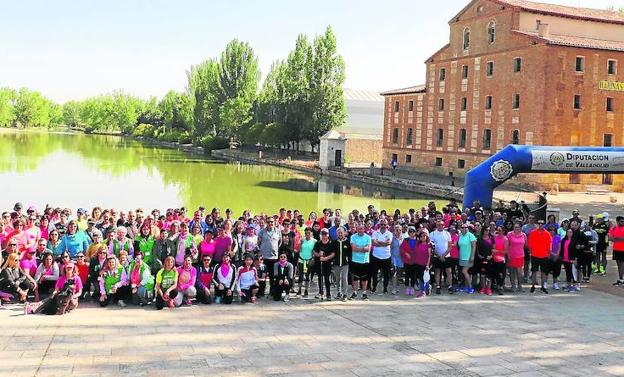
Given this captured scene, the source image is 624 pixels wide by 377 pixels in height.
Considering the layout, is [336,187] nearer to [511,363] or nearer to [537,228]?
[537,228]

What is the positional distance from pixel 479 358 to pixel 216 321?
3.92 meters

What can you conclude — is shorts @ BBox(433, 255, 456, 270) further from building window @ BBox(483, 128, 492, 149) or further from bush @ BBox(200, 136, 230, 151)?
bush @ BBox(200, 136, 230, 151)

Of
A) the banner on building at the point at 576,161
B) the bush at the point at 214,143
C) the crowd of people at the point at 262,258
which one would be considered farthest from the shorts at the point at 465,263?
the bush at the point at 214,143

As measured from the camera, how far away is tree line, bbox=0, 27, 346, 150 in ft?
208

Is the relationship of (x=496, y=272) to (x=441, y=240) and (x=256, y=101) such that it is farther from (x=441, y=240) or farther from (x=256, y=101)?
(x=256, y=101)

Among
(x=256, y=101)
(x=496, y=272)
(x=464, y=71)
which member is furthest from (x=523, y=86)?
(x=256, y=101)

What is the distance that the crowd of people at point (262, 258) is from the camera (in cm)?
1053

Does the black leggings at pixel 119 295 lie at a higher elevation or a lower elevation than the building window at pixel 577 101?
lower

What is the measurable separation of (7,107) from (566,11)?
454 ft

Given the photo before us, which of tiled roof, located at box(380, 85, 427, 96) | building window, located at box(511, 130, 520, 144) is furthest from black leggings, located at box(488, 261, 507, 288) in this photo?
tiled roof, located at box(380, 85, 427, 96)

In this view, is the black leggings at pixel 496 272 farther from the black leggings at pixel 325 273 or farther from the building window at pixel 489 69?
the building window at pixel 489 69

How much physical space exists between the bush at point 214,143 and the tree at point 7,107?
88744 mm

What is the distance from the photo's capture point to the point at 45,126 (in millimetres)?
172750

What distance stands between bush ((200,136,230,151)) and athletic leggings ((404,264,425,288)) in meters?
70.0
